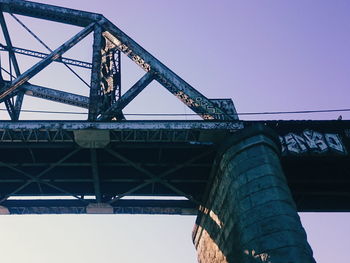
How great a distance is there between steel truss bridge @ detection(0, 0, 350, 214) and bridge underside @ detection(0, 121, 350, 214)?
0.03m

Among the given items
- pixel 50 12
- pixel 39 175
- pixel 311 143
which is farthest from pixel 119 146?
pixel 50 12

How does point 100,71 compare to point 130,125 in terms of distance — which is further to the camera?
point 100,71

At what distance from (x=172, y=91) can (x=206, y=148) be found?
2.24 metres

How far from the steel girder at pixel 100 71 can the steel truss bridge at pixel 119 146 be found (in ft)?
0.12

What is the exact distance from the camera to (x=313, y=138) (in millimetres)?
10484

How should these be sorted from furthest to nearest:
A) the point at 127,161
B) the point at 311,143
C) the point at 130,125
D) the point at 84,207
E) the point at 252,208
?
the point at 84,207 < the point at 127,161 < the point at 311,143 < the point at 130,125 < the point at 252,208

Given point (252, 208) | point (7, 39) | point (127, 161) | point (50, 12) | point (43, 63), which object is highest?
point (50, 12)

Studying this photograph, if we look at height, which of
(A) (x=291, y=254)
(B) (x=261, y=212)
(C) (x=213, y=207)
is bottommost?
(A) (x=291, y=254)

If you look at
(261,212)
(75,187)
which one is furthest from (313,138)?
(75,187)

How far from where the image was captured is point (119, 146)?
34.6ft

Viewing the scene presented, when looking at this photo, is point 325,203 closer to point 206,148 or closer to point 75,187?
point 206,148

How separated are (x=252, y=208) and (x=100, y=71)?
269 inches

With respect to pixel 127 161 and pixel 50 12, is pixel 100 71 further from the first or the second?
pixel 50 12

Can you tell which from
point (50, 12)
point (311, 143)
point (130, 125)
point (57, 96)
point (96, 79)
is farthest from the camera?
point (57, 96)
